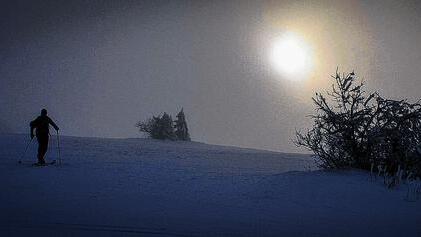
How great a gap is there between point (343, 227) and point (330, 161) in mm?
6649

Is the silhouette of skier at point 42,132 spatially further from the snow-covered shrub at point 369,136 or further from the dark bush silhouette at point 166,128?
the dark bush silhouette at point 166,128

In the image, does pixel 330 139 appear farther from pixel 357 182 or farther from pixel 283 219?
pixel 283 219

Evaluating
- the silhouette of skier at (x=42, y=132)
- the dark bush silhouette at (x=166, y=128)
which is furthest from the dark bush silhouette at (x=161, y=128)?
the silhouette of skier at (x=42, y=132)

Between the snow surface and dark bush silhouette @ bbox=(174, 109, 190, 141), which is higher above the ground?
dark bush silhouette @ bbox=(174, 109, 190, 141)

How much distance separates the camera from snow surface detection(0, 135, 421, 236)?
5418 millimetres

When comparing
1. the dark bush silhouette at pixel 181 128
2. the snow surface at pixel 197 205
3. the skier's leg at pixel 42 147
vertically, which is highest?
the dark bush silhouette at pixel 181 128

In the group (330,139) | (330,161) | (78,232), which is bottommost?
(78,232)

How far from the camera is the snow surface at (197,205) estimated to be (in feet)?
17.8

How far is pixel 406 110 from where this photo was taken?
11.5 m

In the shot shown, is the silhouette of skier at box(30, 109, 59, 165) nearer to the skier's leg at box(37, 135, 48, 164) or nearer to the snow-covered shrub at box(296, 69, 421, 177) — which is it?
the skier's leg at box(37, 135, 48, 164)

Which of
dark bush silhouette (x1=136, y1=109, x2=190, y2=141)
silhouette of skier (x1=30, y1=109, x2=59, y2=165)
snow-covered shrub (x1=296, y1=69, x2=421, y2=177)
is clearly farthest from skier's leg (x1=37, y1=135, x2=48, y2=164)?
dark bush silhouette (x1=136, y1=109, x2=190, y2=141)

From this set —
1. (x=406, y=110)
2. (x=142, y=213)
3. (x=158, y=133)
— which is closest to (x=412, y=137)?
(x=406, y=110)

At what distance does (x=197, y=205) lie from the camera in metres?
7.12

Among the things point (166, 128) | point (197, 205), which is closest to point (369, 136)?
point (197, 205)
